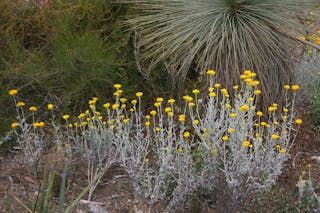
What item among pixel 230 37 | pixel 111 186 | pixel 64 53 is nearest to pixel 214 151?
pixel 111 186

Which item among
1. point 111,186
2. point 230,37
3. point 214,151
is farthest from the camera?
point 230,37

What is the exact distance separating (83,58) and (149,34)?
0.59 meters

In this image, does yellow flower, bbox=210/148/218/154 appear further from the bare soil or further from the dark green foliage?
the dark green foliage

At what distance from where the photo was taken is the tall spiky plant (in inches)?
148

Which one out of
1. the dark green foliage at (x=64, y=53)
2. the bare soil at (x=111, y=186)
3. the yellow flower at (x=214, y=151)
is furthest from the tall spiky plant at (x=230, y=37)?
the yellow flower at (x=214, y=151)

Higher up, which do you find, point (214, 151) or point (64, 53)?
point (64, 53)

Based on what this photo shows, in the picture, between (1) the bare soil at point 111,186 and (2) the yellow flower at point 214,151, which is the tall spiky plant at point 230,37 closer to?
(1) the bare soil at point 111,186

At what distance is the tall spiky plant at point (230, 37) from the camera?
3.76m

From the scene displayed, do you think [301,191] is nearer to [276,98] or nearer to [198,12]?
[276,98]

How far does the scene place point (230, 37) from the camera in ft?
12.5

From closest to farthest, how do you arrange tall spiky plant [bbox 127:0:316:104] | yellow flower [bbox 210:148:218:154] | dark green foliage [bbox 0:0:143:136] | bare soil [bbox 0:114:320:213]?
1. yellow flower [bbox 210:148:218:154]
2. bare soil [bbox 0:114:320:213]
3. tall spiky plant [bbox 127:0:316:104]
4. dark green foliage [bbox 0:0:143:136]

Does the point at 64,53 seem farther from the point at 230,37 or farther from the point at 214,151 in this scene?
the point at 214,151

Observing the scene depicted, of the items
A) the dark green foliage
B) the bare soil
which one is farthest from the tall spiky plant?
the bare soil

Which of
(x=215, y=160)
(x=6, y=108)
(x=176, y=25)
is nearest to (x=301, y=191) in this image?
(x=215, y=160)
